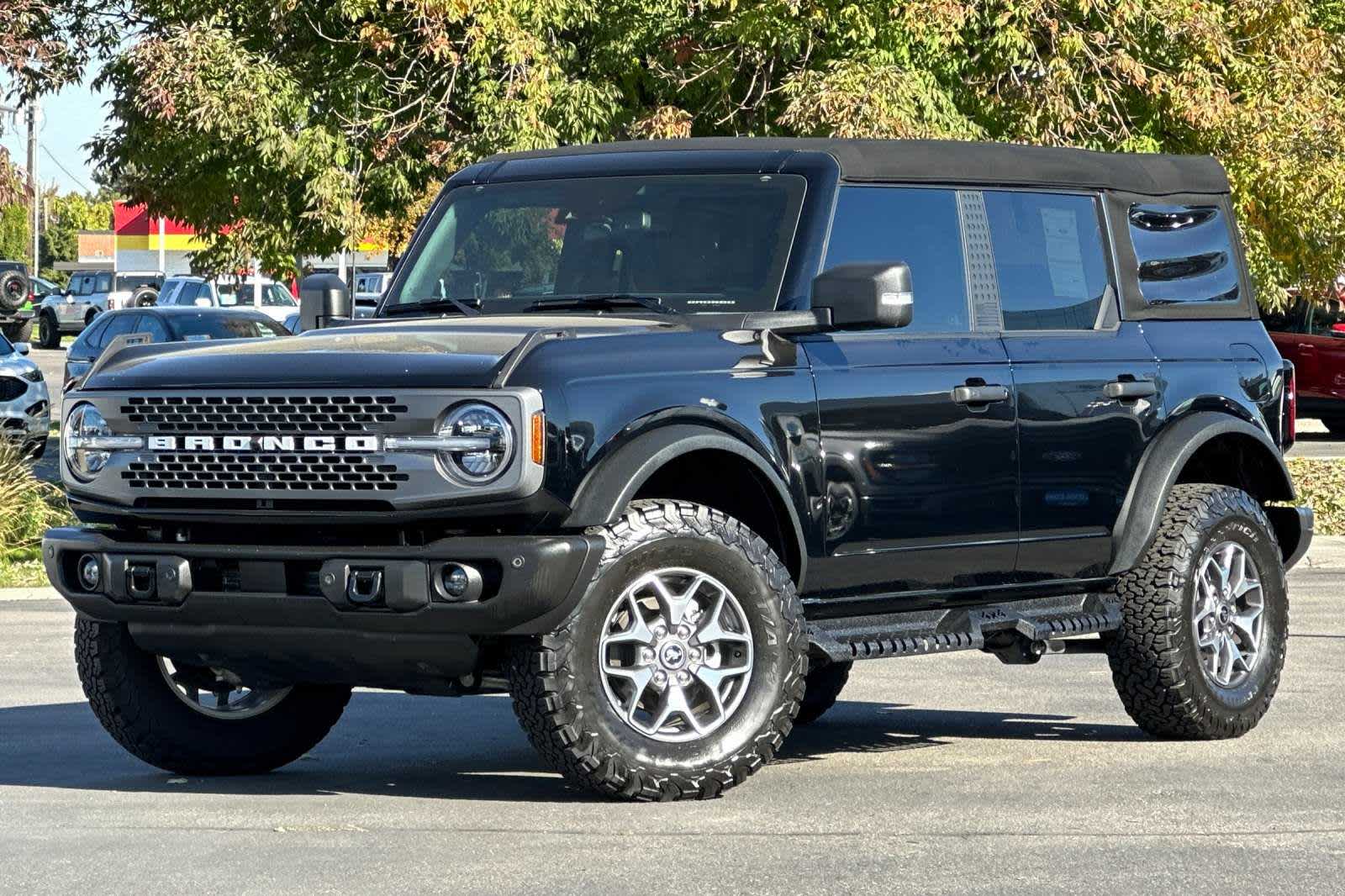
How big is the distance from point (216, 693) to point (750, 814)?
201cm

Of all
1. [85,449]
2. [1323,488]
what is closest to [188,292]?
[1323,488]

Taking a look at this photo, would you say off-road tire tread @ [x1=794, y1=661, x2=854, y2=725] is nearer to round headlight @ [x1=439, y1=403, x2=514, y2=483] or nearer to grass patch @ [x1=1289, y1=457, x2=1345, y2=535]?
round headlight @ [x1=439, y1=403, x2=514, y2=483]

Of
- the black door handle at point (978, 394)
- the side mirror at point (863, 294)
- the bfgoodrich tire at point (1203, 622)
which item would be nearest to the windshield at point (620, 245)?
the side mirror at point (863, 294)

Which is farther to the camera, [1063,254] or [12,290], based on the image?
[12,290]

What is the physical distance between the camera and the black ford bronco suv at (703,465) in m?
6.98

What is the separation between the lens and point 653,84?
1917cm

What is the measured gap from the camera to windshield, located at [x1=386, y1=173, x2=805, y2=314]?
8.04 meters

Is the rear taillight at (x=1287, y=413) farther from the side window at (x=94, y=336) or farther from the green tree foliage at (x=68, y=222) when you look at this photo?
the green tree foliage at (x=68, y=222)

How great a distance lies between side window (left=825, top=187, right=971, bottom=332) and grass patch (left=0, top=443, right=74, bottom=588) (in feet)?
29.9

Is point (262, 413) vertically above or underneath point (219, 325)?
above

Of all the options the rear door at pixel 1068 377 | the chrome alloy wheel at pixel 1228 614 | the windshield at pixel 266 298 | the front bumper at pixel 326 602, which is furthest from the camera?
the windshield at pixel 266 298

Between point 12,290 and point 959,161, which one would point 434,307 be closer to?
point 959,161

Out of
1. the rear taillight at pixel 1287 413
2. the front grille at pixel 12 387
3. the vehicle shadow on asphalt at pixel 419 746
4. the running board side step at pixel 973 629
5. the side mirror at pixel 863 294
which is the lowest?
the front grille at pixel 12 387

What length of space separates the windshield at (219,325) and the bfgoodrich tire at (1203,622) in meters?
17.5
